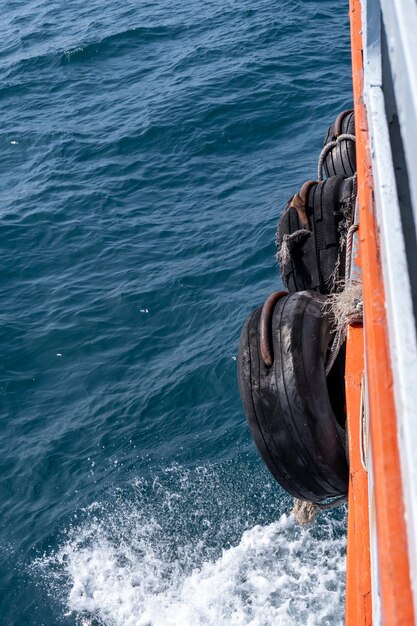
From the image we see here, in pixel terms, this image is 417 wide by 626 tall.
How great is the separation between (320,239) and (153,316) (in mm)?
6501

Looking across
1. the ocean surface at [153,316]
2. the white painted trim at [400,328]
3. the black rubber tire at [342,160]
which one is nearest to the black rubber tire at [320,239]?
the black rubber tire at [342,160]

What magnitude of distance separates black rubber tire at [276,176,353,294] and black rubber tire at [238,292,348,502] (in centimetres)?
199

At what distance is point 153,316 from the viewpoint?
47.0 feet

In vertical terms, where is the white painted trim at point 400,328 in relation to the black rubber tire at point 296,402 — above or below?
above

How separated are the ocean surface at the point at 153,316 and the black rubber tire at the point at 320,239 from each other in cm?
343

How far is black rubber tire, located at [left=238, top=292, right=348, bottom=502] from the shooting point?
5.76 metres

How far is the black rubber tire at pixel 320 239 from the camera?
817 centimetres

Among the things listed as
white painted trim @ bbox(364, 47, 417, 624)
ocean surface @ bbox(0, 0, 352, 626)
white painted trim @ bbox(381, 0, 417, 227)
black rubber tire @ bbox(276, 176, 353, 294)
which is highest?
white painted trim @ bbox(381, 0, 417, 227)

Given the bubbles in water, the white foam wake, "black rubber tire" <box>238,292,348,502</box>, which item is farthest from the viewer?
the bubbles in water

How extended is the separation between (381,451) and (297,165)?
1572 cm

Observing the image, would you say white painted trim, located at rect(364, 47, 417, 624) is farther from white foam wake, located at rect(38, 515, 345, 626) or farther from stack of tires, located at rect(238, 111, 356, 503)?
white foam wake, located at rect(38, 515, 345, 626)

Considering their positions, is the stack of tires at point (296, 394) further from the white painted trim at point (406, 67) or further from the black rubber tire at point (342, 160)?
the black rubber tire at point (342, 160)

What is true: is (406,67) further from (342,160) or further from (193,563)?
(193,563)

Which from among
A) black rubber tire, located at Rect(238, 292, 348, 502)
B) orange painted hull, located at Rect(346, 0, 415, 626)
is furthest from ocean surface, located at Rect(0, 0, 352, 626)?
orange painted hull, located at Rect(346, 0, 415, 626)
